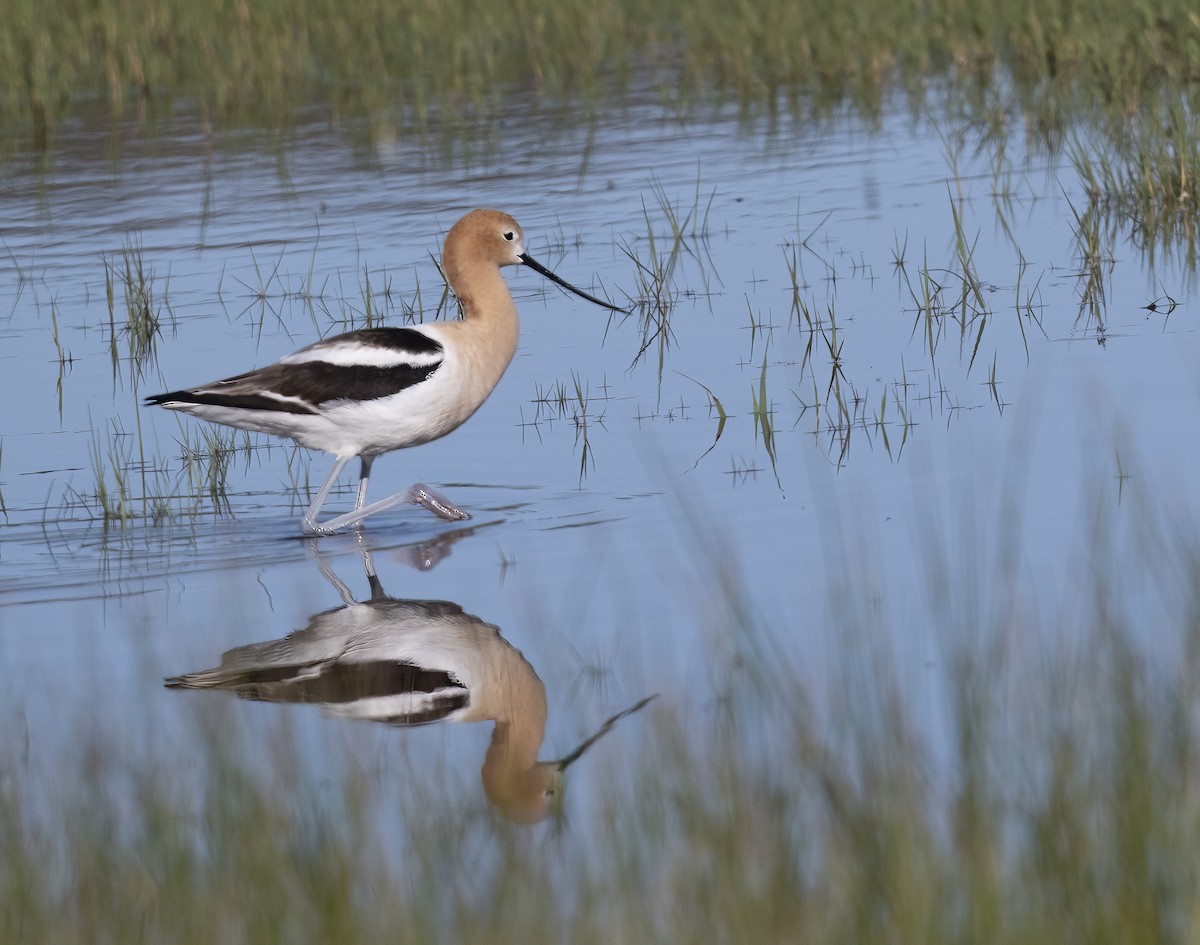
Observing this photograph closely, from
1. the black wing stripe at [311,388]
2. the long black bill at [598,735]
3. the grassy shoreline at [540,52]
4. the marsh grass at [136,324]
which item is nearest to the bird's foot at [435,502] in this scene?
the black wing stripe at [311,388]

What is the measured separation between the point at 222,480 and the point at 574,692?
2.78 metres

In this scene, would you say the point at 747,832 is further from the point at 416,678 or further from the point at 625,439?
the point at 625,439

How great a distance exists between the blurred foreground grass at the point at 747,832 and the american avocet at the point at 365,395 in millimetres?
2569

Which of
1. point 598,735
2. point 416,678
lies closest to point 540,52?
point 416,678

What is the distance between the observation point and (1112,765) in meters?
3.43

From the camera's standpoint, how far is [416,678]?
197 inches

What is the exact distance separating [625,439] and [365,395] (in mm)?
1076

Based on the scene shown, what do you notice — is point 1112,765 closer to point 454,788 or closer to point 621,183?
point 454,788

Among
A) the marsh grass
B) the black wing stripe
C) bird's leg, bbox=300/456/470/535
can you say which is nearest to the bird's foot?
bird's leg, bbox=300/456/470/535

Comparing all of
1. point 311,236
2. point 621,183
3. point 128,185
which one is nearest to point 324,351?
point 311,236

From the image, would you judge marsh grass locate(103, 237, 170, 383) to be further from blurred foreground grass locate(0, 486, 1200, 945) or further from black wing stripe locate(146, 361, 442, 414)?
blurred foreground grass locate(0, 486, 1200, 945)

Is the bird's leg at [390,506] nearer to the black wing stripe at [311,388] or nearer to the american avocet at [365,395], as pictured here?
the american avocet at [365,395]

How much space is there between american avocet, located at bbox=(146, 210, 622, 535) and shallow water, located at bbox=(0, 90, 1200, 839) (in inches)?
10.3

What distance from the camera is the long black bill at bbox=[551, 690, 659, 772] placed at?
174 inches
